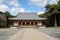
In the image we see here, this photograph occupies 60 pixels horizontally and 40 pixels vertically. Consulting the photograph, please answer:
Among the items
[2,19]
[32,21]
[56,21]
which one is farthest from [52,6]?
[2,19]

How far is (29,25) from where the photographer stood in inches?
3282

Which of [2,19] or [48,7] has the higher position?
[48,7]

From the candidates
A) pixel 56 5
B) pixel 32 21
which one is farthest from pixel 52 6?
pixel 32 21

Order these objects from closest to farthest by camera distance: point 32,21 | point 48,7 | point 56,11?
point 56,11 → point 48,7 → point 32,21

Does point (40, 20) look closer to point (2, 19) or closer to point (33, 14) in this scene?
point (33, 14)

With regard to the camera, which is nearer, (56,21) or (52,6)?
(52,6)

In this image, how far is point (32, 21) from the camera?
274 feet

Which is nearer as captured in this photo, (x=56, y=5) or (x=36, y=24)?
(x=56, y=5)

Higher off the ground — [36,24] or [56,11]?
[56,11]

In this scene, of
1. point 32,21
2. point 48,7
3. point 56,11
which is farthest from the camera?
point 32,21

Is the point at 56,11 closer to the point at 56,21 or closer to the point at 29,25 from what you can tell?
the point at 56,21

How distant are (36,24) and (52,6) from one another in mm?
15040

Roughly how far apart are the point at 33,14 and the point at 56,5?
18421 mm

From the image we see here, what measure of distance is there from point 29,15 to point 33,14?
7.88 ft
